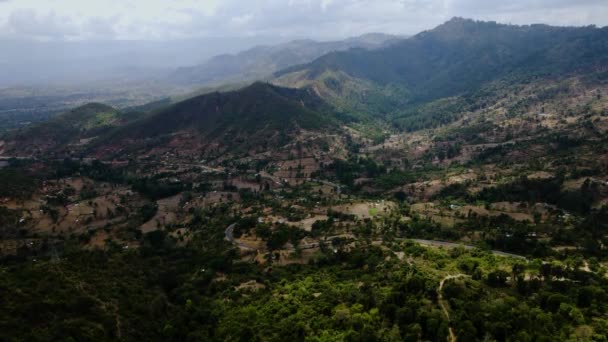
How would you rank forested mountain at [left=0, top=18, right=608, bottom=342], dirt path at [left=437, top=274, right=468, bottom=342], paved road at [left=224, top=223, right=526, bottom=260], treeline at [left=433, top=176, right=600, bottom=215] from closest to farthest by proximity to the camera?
dirt path at [left=437, top=274, right=468, bottom=342] < forested mountain at [left=0, top=18, right=608, bottom=342] < paved road at [left=224, top=223, right=526, bottom=260] < treeline at [left=433, top=176, right=600, bottom=215]

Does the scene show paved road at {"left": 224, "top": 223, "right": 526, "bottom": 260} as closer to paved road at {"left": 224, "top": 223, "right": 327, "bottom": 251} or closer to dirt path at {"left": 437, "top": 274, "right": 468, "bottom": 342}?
paved road at {"left": 224, "top": 223, "right": 327, "bottom": 251}

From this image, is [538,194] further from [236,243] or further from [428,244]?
[236,243]

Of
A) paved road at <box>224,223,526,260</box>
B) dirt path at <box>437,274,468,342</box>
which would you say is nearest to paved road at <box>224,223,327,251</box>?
paved road at <box>224,223,526,260</box>

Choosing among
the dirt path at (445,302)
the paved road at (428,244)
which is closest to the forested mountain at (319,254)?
the dirt path at (445,302)

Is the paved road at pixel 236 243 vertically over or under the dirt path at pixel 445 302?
under

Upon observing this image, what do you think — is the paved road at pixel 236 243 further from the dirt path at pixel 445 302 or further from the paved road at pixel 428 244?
the dirt path at pixel 445 302

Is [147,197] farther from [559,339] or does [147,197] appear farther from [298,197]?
[559,339]

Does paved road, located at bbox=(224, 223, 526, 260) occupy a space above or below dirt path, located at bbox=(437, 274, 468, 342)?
below

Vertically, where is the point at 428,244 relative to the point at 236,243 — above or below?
above

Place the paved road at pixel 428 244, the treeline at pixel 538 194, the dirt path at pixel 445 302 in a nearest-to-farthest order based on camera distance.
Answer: the dirt path at pixel 445 302 < the paved road at pixel 428 244 < the treeline at pixel 538 194

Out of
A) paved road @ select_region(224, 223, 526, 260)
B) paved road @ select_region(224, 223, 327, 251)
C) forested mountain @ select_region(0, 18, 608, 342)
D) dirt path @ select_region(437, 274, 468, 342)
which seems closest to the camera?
dirt path @ select_region(437, 274, 468, 342)

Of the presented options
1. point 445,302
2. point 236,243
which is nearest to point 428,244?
point 445,302

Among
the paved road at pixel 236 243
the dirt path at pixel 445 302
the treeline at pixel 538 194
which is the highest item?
the dirt path at pixel 445 302

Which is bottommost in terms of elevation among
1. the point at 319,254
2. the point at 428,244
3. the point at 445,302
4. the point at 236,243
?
the point at 236,243
